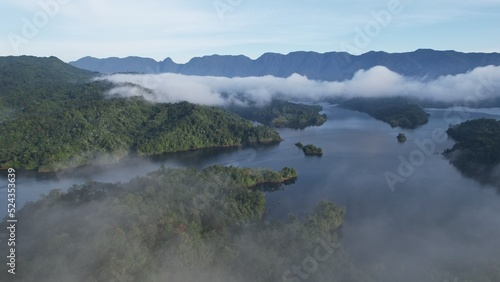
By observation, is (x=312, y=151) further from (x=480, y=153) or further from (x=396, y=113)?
(x=396, y=113)

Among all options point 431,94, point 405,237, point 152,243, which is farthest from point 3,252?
point 431,94

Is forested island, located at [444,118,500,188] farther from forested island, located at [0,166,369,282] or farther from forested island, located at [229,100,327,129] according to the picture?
forested island, located at [229,100,327,129]

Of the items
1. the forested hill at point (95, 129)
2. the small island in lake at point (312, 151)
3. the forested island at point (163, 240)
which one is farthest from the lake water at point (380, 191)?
the forested island at point (163, 240)

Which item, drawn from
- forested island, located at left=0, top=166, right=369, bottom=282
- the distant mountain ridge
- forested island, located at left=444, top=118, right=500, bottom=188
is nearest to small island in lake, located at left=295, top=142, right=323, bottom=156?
forested island, located at left=444, top=118, right=500, bottom=188

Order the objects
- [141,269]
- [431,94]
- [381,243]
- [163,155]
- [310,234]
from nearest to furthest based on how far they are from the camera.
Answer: [141,269] → [310,234] → [381,243] → [163,155] → [431,94]

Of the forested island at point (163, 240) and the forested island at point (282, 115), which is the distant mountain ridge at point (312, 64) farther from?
the forested island at point (163, 240)

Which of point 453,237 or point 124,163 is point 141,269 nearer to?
point 453,237
